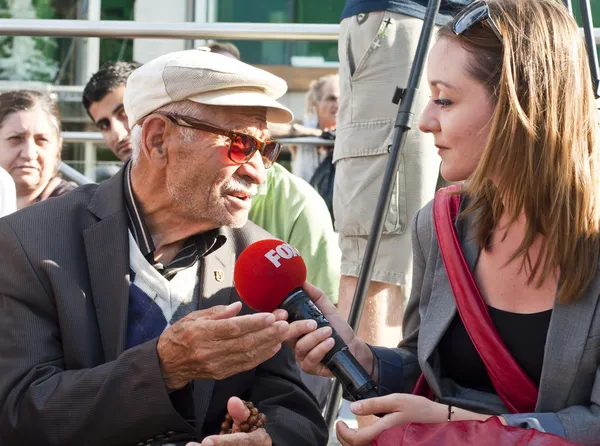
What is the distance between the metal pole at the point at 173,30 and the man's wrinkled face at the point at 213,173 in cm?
191

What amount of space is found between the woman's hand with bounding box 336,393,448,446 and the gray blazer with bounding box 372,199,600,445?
193mm

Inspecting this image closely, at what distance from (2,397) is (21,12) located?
693 cm

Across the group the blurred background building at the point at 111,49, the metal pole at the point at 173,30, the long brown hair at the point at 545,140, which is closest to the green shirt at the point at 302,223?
the metal pole at the point at 173,30

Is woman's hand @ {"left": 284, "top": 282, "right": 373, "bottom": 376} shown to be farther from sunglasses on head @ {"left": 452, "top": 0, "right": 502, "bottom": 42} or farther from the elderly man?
sunglasses on head @ {"left": 452, "top": 0, "right": 502, "bottom": 42}

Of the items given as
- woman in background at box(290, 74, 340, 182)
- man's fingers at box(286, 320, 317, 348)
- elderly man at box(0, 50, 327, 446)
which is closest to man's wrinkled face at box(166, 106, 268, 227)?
elderly man at box(0, 50, 327, 446)

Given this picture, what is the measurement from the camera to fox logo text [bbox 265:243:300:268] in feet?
8.79

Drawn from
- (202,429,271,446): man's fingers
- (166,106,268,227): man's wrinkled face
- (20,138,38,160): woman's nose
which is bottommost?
(202,429,271,446): man's fingers

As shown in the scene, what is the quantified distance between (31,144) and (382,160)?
86.9 inches

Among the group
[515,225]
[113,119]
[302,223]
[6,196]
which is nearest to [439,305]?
[515,225]

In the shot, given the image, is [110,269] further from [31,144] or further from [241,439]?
[31,144]

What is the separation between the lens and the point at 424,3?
14.0 ft

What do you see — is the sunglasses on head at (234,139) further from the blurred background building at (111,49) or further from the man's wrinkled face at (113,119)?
the blurred background building at (111,49)

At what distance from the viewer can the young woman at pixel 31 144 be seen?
210 inches

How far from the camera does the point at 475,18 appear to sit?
9.59 ft
